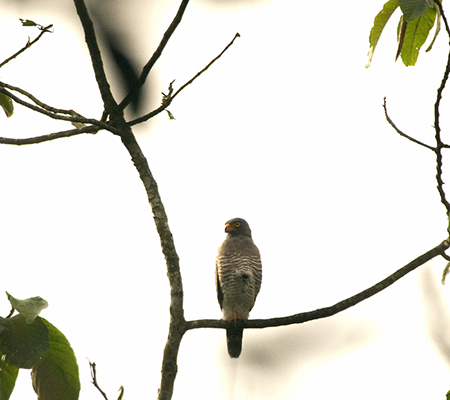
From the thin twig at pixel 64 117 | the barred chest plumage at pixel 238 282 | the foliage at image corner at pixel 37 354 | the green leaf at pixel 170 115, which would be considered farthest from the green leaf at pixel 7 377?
the barred chest plumage at pixel 238 282

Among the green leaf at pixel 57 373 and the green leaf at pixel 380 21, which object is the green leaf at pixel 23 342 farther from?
the green leaf at pixel 380 21

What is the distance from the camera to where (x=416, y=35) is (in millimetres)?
3059

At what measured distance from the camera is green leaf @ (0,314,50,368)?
253cm

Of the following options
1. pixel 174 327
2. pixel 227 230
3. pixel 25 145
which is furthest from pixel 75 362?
pixel 227 230

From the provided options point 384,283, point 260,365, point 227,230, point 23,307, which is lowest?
point 260,365

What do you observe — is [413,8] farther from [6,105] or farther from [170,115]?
[6,105]

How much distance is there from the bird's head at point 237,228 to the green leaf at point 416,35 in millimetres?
6395

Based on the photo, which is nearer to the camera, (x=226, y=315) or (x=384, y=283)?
(x=384, y=283)

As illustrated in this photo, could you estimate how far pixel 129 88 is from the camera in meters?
1.83

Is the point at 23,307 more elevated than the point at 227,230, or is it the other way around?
the point at 227,230

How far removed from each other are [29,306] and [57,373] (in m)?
0.48

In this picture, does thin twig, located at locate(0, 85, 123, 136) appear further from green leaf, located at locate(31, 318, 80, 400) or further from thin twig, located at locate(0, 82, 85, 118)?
green leaf, located at locate(31, 318, 80, 400)

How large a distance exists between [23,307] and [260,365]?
1.43 metres

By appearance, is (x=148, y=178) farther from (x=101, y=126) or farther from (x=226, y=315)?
A: (x=226, y=315)
